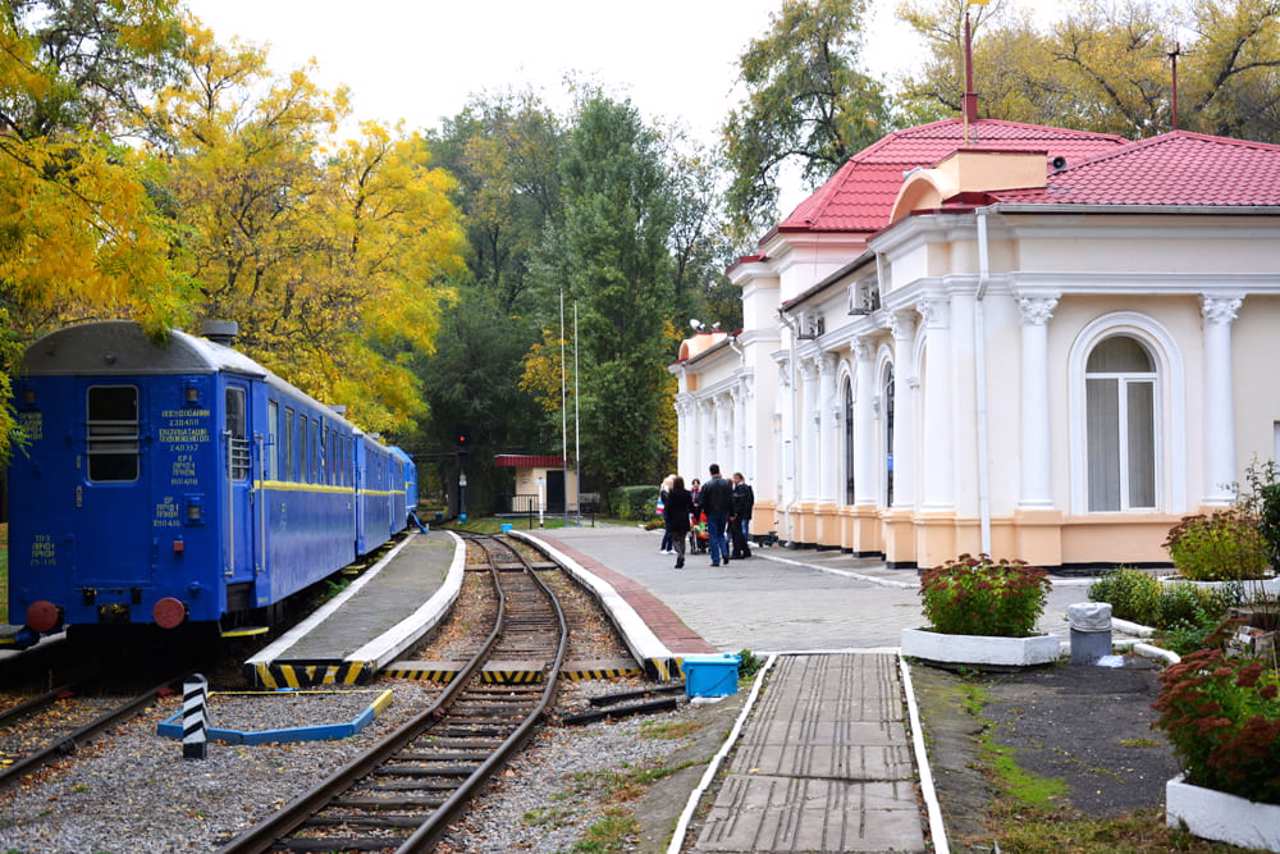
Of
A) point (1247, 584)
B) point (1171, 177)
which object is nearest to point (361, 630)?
point (1247, 584)

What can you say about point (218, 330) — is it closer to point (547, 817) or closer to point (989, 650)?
point (989, 650)

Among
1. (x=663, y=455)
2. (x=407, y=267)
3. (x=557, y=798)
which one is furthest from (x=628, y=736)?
(x=663, y=455)

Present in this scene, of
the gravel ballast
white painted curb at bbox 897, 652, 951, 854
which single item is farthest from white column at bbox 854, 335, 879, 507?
the gravel ballast

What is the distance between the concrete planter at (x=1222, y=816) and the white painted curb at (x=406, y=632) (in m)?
8.42

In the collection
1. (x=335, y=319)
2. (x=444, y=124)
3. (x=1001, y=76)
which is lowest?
(x=335, y=319)

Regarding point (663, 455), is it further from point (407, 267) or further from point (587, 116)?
point (407, 267)

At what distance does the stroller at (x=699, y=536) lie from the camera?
1282 inches

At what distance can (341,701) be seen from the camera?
12.7m

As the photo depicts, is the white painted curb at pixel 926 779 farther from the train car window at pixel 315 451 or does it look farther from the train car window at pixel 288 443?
the train car window at pixel 315 451

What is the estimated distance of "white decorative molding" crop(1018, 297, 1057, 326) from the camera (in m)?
23.1

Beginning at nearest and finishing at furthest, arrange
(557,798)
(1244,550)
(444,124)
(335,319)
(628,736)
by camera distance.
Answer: (557,798)
(628,736)
(1244,550)
(335,319)
(444,124)

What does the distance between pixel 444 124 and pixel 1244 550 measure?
2912 inches

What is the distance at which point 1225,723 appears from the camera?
693cm

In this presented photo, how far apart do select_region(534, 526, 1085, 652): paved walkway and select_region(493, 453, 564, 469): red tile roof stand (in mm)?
35767
